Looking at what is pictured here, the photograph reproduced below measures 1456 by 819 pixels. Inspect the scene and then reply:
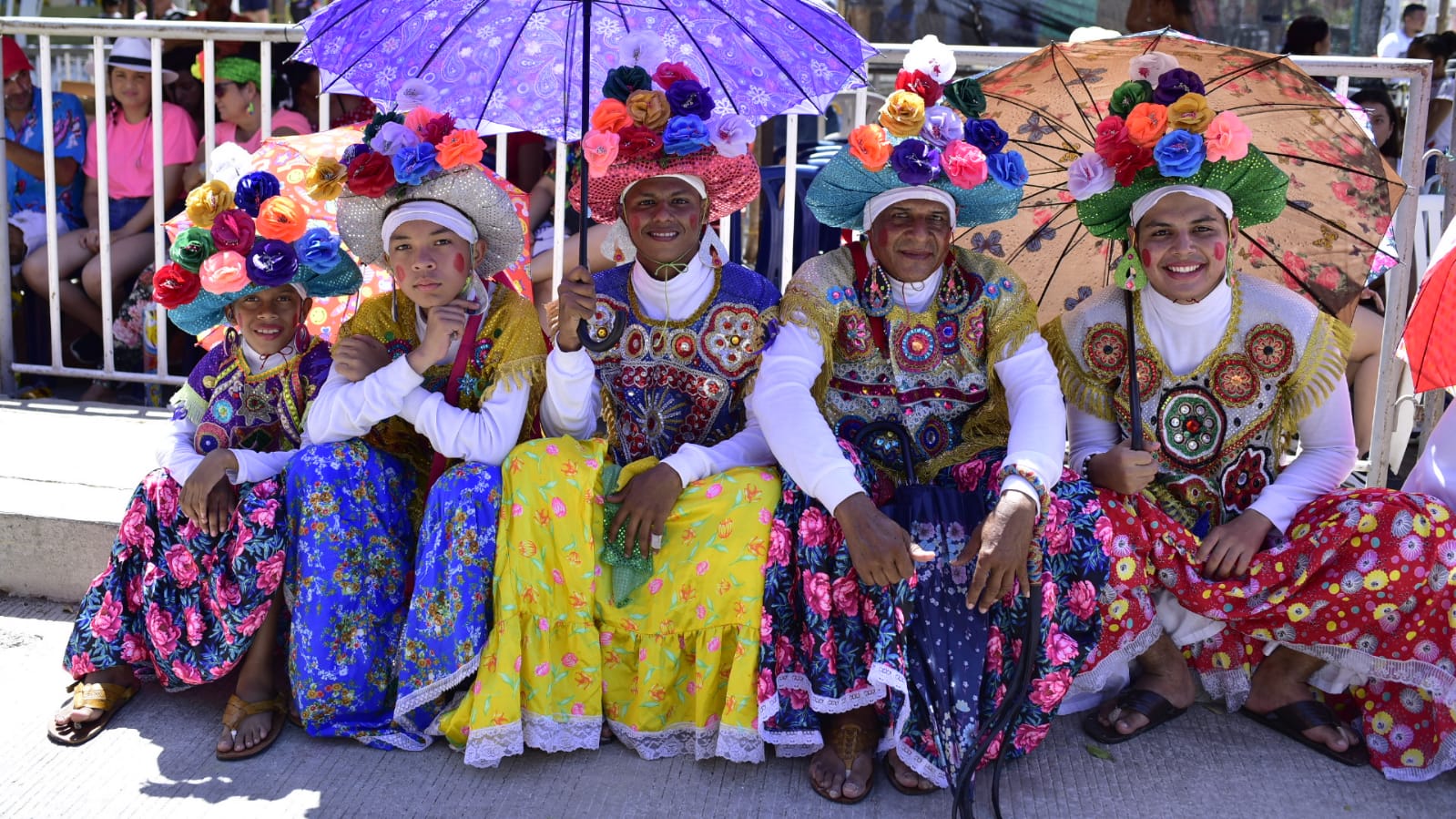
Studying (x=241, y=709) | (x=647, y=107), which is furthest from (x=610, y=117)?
(x=241, y=709)

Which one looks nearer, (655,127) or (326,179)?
(655,127)

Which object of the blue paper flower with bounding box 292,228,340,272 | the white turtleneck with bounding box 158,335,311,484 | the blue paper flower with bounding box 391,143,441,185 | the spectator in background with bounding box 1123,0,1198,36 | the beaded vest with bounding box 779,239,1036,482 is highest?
the spectator in background with bounding box 1123,0,1198,36

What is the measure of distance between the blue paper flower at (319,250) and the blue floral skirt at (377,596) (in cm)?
51

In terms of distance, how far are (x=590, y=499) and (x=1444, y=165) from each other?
3.17 meters

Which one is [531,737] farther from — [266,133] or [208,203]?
[266,133]

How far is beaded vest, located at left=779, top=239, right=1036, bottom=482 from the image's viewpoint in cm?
326

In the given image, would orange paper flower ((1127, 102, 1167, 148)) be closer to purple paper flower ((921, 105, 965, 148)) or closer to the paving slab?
purple paper flower ((921, 105, 965, 148))

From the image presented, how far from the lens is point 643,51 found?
127 inches

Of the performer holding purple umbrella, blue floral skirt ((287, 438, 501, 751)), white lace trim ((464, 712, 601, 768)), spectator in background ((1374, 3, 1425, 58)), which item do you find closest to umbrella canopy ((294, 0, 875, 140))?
the performer holding purple umbrella

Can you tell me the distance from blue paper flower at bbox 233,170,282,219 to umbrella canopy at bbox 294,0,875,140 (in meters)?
0.36

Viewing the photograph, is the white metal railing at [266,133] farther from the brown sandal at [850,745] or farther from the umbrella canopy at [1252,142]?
the brown sandal at [850,745]

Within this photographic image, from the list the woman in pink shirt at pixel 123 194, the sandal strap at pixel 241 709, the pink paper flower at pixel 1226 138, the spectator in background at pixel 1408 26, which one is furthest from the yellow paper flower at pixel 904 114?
the spectator in background at pixel 1408 26

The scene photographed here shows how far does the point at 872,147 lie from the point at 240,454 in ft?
5.86

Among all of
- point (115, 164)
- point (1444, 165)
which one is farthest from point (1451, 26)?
point (115, 164)
